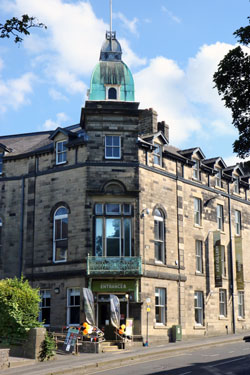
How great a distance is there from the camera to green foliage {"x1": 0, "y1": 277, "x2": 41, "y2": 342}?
77.3 ft

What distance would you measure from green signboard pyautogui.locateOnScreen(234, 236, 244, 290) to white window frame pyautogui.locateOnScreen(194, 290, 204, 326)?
4605 mm

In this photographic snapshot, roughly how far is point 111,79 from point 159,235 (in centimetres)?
995

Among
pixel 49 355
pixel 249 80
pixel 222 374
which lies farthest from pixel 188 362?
pixel 249 80

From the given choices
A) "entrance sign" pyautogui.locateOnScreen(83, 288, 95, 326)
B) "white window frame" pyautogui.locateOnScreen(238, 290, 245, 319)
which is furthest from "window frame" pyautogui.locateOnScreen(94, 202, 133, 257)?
"white window frame" pyautogui.locateOnScreen(238, 290, 245, 319)

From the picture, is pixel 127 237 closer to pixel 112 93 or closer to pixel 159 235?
pixel 159 235

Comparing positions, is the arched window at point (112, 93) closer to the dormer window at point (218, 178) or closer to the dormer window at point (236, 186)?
the dormer window at point (218, 178)

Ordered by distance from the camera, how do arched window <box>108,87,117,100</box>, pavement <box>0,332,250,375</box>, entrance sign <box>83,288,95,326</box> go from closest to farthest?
1. pavement <box>0,332,250,375</box>
2. entrance sign <box>83,288,95,326</box>
3. arched window <box>108,87,117,100</box>

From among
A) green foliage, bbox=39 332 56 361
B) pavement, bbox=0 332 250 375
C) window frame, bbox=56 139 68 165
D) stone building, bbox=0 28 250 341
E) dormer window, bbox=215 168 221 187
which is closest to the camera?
pavement, bbox=0 332 250 375

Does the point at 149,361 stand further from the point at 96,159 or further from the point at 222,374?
the point at 96,159

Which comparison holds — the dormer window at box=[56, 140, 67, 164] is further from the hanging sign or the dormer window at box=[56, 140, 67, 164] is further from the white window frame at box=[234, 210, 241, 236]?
the white window frame at box=[234, 210, 241, 236]

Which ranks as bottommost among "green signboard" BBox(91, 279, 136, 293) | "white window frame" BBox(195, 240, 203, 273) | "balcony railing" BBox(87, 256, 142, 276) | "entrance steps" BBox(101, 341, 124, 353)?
"entrance steps" BBox(101, 341, 124, 353)

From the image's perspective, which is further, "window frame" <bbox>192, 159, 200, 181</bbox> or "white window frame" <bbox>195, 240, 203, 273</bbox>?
"window frame" <bbox>192, 159, 200, 181</bbox>

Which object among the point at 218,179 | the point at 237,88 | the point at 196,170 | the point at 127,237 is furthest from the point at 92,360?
the point at 218,179

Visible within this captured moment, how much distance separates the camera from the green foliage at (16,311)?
23562 mm
